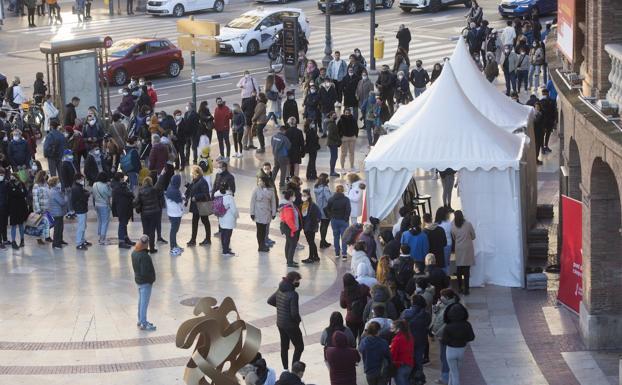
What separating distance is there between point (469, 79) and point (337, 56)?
412 inches

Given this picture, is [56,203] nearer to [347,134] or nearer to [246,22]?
[347,134]

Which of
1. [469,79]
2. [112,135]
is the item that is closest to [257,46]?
[112,135]

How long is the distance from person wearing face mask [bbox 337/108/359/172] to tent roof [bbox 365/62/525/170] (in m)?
6.03

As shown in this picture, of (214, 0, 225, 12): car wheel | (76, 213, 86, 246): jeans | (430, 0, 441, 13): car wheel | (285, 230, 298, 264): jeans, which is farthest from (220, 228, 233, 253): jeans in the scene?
(214, 0, 225, 12): car wheel

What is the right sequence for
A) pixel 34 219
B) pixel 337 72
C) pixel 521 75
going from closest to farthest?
1. pixel 34 219
2. pixel 337 72
3. pixel 521 75

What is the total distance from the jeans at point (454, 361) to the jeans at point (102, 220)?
9118 millimetres

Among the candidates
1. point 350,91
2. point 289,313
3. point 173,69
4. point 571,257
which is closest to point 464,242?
point 571,257

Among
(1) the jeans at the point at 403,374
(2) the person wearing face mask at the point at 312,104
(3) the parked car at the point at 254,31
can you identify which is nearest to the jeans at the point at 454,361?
(1) the jeans at the point at 403,374

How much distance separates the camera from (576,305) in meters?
22.7

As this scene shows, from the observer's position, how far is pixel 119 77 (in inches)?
1735

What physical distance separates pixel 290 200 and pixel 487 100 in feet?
17.1

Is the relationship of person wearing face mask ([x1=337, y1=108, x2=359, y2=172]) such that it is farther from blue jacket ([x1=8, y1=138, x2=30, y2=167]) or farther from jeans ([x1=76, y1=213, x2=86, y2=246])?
jeans ([x1=76, y1=213, x2=86, y2=246])

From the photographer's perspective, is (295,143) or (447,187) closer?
(447,187)

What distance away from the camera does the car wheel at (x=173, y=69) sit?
151ft
